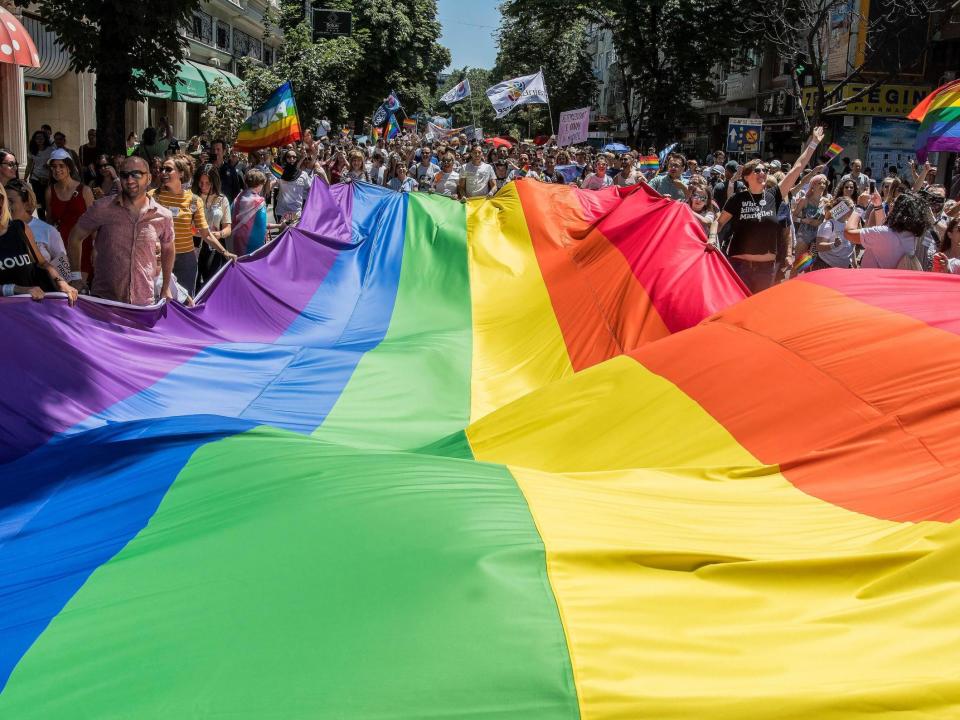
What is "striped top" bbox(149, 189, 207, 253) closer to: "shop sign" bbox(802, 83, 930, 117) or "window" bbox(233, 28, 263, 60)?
"shop sign" bbox(802, 83, 930, 117)

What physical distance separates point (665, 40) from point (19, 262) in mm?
37084

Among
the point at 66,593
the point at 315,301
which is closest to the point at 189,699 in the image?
the point at 66,593

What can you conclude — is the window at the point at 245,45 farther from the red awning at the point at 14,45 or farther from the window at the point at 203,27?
the red awning at the point at 14,45

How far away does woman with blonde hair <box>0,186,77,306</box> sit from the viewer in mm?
5652

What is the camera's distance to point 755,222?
8750mm

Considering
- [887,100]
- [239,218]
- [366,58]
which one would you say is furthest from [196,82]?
[239,218]

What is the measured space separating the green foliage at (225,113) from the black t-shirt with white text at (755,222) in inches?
900

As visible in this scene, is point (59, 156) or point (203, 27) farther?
point (203, 27)

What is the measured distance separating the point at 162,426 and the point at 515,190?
21.7 feet

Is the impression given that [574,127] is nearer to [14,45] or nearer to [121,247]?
[14,45]

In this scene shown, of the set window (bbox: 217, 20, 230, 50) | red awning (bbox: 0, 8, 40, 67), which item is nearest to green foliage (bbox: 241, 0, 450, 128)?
window (bbox: 217, 20, 230, 50)

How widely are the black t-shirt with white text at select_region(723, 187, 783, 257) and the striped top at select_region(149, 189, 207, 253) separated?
4830 mm

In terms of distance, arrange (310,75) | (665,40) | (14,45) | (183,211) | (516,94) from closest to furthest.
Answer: (183,211) → (14,45) → (516,94) → (310,75) → (665,40)

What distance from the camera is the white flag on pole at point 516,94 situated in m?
26.5
